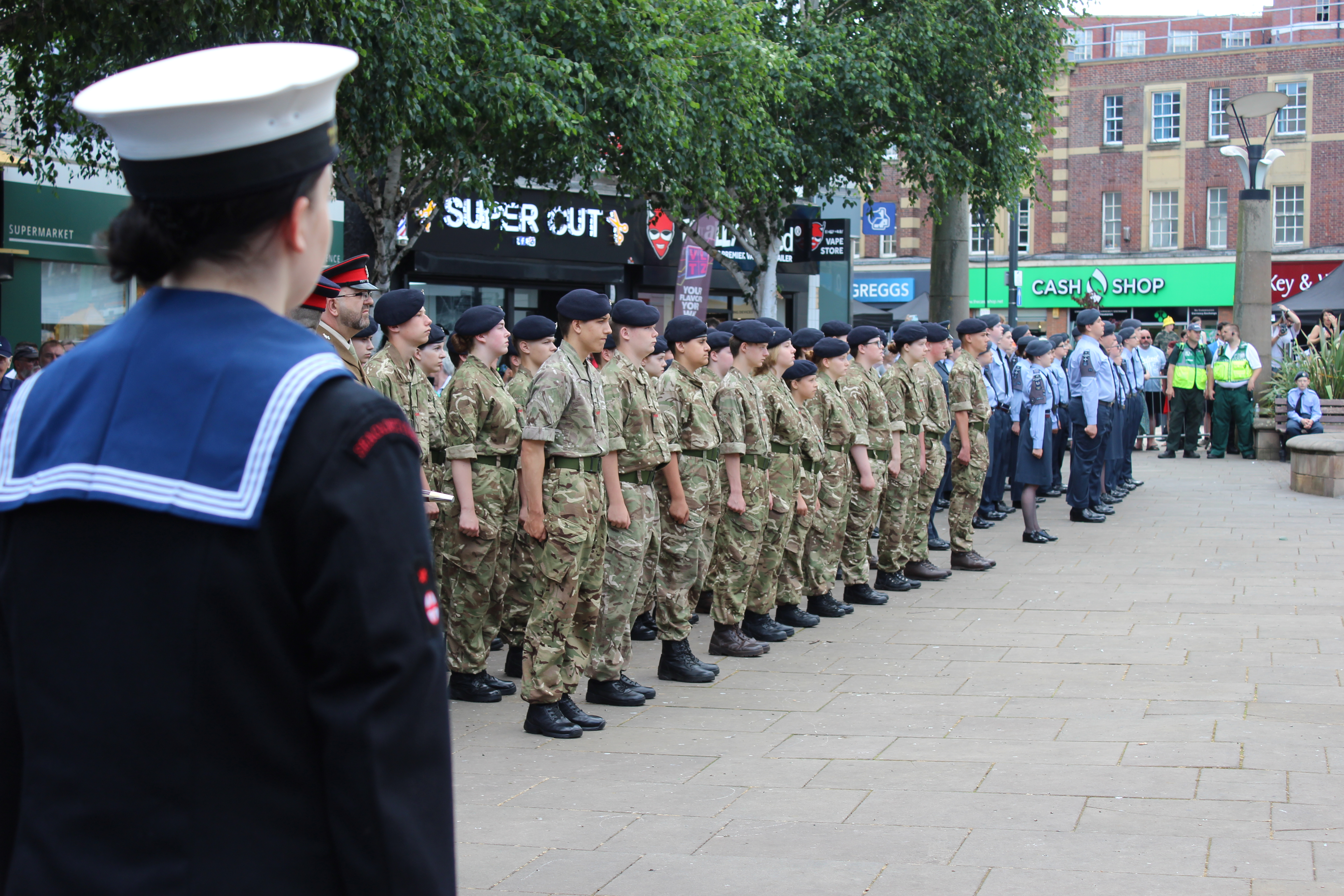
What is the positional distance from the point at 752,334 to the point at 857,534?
7.28 feet

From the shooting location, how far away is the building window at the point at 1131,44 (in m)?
48.0

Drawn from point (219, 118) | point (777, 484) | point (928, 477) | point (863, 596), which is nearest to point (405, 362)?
point (777, 484)

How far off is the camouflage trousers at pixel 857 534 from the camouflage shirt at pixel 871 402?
401 millimetres

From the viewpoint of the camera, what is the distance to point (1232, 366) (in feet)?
70.5

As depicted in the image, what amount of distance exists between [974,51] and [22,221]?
1462cm

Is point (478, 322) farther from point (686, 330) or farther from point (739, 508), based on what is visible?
point (739, 508)

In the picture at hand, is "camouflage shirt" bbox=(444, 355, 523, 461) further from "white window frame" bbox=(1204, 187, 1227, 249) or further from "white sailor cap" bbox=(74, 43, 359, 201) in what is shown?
"white window frame" bbox=(1204, 187, 1227, 249)

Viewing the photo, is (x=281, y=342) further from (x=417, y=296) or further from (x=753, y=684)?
(x=753, y=684)

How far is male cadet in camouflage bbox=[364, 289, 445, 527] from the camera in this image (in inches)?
279

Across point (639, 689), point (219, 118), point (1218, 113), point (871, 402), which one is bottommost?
point (639, 689)

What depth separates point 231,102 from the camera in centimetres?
154

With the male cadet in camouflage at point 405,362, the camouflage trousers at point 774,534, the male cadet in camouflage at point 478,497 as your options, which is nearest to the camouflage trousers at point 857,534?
the camouflage trousers at point 774,534

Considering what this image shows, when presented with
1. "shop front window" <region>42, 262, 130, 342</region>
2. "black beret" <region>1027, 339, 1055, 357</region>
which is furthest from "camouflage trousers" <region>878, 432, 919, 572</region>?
"shop front window" <region>42, 262, 130, 342</region>

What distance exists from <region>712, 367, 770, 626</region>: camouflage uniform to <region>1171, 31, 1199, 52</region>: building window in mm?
44710
